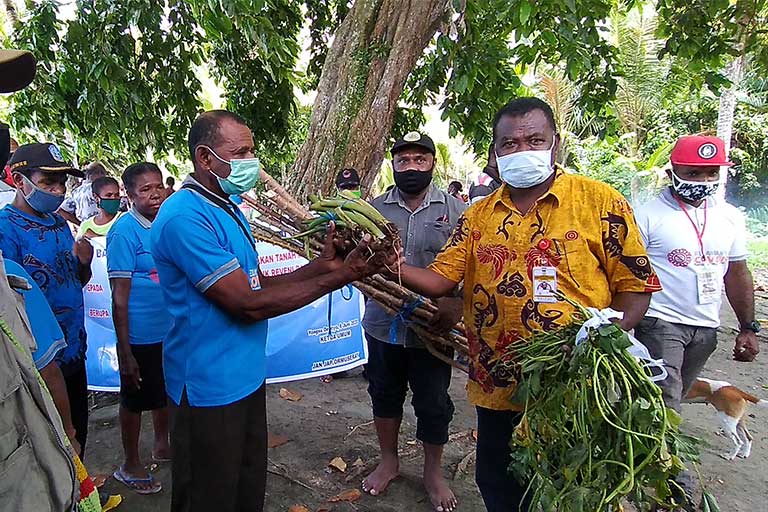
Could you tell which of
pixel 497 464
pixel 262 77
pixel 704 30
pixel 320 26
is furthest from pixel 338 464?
pixel 704 30

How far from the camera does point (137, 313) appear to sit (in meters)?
3.04

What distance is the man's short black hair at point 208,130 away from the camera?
204 centimetres

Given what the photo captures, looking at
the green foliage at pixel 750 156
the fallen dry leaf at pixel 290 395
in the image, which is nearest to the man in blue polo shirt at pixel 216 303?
the fallen dry leaf at pixel 290 395

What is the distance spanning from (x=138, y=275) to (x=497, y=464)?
221 centimetres

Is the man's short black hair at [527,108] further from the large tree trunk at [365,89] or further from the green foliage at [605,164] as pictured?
the green foliage at [605,164]

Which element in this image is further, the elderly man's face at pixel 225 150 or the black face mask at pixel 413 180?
the black face mask at pixel 413 180

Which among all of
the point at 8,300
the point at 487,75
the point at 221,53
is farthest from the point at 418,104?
the point at 8,300

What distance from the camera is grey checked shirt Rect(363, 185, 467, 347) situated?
298 cm

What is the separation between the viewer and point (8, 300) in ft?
4.03

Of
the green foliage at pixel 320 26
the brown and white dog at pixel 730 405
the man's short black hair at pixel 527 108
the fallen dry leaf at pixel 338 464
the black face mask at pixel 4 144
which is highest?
the green foliage at pixel 320 26

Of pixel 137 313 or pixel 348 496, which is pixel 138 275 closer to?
pixel 137 313

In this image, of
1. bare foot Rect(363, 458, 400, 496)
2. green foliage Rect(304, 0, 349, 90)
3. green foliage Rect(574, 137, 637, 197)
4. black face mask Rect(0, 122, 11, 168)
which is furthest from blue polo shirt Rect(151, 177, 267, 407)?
green foliage Rect(574, 137, 637, 197)

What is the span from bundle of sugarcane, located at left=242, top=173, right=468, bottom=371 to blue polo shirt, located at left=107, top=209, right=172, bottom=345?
2.15 ft

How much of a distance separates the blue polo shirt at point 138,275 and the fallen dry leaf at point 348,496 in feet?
4.52
